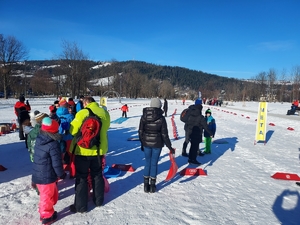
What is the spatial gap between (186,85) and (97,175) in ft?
608

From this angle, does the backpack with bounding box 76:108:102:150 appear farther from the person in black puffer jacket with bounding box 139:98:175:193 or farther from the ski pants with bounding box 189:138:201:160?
the ski pants with bounding box 189:138:201:160

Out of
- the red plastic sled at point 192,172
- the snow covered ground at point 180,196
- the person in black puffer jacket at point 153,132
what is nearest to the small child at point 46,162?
the snow covered ground at point 180,196

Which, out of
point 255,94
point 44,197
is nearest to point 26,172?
point 44,197

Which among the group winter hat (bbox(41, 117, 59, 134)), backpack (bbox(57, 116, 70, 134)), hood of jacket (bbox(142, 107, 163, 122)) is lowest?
backpack (bbox(57, 116, 70, 134))

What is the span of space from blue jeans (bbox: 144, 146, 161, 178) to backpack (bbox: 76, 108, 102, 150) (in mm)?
Answer: 1363

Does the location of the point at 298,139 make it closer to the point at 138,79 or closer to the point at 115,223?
the point at 115,223

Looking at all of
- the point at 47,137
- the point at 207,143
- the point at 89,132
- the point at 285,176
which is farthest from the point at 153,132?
the point at 207,143

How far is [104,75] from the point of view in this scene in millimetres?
89062

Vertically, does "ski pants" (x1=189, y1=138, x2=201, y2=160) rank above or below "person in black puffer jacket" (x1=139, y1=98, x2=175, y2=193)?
below

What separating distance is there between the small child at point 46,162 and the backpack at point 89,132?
0.36m

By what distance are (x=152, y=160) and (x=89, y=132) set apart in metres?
1.67

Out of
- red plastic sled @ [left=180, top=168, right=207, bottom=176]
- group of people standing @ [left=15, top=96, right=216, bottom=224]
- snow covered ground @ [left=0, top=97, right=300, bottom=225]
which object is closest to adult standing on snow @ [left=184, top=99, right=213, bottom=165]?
snow covered ground @ [left=0, top=97, right=300, bottom=225]

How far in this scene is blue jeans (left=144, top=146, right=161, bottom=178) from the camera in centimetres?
471

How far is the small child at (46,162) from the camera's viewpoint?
3410 mm
